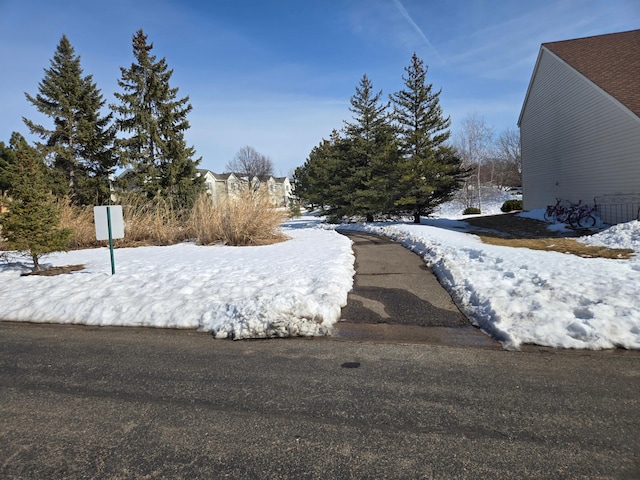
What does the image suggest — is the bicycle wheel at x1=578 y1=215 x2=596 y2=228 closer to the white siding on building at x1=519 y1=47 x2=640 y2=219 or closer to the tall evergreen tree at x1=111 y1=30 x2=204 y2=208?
the white siding on building at x1=519 y1=47 x2=640 y2=219

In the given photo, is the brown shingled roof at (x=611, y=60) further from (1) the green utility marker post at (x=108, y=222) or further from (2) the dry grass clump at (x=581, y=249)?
(1) the green utility marker post at (x=108, y=222)

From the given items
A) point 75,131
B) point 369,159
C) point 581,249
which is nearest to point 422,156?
point 369,159

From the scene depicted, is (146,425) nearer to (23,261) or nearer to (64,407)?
(64,407)

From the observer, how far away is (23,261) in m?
Result: 9.52

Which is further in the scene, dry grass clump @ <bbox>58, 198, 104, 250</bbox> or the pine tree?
dry grass clump @ <bbox>58, 198, 104, 250</bbox>

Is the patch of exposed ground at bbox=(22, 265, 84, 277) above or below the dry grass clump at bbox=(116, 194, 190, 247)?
below

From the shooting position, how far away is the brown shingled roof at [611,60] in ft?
45.7

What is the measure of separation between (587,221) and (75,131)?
97.1ft

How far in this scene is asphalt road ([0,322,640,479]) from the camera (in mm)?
2029

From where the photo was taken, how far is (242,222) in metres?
12.6

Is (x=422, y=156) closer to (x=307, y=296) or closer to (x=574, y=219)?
(x=574, y=219)

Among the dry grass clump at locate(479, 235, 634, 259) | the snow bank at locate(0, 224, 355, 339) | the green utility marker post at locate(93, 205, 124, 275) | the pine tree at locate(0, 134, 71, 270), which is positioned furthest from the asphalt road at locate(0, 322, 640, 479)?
the dry grass clump at locate(479, 235, 634, 259)

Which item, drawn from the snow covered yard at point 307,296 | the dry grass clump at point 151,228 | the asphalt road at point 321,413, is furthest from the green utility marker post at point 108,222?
the dry grass clump at point 151,228

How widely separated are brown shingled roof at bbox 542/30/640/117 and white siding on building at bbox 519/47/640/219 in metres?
0.29
